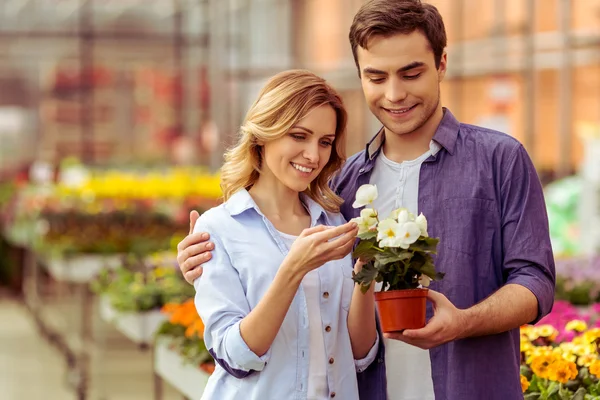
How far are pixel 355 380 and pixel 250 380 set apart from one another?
20 cm

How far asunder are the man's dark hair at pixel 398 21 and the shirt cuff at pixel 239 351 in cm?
58

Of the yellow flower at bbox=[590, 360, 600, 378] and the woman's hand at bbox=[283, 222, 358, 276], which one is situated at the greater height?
the woman's hand at bbox=[283, 222, 358, 276]

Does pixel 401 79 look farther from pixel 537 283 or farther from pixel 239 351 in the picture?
pixel 239 351

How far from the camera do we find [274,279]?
202 centimetres

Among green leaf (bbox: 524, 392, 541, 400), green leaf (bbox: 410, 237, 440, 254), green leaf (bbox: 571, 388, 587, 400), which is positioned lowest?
green leaf (bbox: 524, 392, 541, 400)

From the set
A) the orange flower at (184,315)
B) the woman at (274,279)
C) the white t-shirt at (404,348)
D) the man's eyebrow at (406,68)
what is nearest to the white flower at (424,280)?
the woman at (274,279)

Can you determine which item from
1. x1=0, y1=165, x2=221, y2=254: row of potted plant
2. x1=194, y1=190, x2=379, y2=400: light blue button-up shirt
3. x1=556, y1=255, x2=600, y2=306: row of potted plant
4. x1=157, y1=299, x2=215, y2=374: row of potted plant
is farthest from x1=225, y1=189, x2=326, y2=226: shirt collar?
x1=0, y1=165, x2=221, y2=254: row of potted plant

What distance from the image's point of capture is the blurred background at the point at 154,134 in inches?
263

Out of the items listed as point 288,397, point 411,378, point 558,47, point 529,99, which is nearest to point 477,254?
point 411,378

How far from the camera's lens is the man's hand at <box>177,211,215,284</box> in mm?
2139

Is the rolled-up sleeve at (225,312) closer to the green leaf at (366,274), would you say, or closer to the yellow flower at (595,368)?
the green leaf at (366,274)

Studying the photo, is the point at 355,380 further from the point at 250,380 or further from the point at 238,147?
the point at 238,147

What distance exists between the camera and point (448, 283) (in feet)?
6.99

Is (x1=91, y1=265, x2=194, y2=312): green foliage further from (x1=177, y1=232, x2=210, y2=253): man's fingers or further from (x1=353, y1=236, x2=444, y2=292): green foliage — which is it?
(x1=353, y1=236, x2=444, y2=292): green foliage
